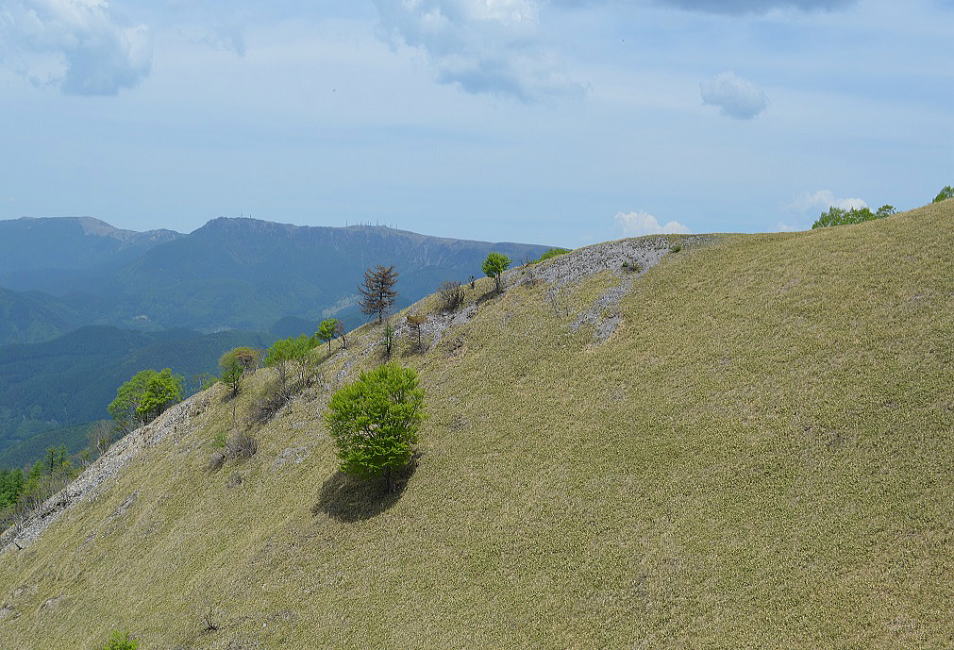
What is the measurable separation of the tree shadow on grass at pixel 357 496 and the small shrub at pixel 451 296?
30.2m

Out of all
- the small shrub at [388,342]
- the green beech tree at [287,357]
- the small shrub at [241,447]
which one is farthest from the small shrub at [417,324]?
the small shrub at [241,447]

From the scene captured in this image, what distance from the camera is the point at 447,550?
38.9 m

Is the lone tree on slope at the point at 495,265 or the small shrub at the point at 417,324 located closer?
the small shrub at the point at 417,324

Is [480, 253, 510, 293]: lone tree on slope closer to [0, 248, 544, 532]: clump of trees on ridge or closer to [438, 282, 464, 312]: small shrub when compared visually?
[0, 248, 544, 532]: clump of trees on ridge

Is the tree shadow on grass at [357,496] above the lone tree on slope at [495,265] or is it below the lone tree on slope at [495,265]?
below

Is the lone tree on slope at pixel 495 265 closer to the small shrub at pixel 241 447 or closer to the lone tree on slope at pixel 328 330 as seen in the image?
the lone tree on slope at pixel 328 330

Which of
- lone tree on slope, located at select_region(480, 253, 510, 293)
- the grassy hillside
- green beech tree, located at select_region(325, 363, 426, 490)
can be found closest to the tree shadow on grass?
the grassy hillside

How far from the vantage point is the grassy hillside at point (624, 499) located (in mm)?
28703

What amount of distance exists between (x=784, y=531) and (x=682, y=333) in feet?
78.5

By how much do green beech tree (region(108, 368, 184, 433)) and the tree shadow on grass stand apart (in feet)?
208

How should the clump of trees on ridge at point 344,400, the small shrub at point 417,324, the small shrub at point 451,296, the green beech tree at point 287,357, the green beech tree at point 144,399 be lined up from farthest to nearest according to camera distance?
1. the green beech tree at point 144,399
2. the small shrub at point 451,296
3. the green beech tree at point 287,357
4. the small shrub at point 417,324
5. the clump of trees on ridge at point 344,400

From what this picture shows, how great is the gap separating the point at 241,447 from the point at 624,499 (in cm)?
4518

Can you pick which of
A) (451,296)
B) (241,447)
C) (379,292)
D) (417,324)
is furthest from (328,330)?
(241,447)

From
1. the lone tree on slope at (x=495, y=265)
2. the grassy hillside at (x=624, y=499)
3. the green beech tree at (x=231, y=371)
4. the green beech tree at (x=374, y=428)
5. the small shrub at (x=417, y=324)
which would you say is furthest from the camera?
the green beech tree at (x=231, y=371)
